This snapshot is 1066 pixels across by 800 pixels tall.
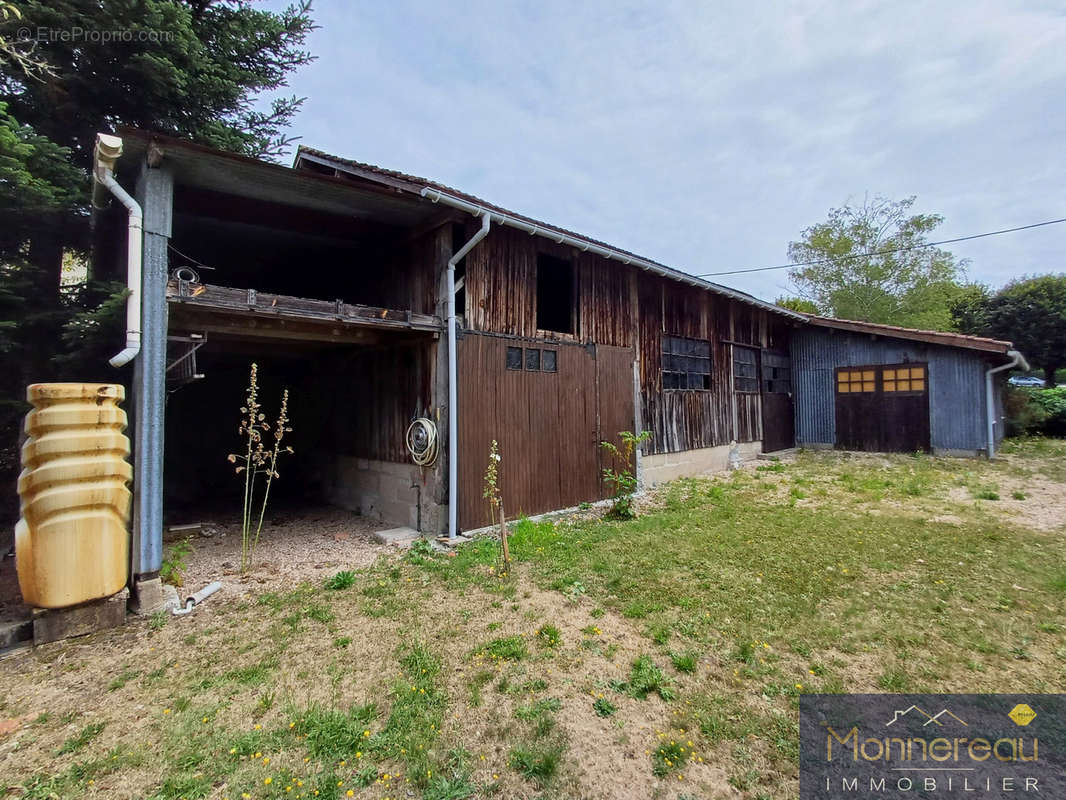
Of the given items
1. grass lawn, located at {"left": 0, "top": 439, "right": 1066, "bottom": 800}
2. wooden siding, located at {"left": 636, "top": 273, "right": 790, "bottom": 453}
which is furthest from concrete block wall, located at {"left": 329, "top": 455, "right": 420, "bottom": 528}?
wooden siding, located at {"left": 636, "top": 273, "right": 790, "bottom": 453}

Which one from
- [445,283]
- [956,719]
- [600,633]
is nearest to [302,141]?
[445,283]

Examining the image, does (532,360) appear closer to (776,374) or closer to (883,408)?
(776,374)

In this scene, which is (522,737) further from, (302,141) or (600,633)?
(302,141)

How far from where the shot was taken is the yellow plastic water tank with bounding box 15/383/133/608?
10.2ft

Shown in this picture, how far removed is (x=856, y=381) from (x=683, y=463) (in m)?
6.65

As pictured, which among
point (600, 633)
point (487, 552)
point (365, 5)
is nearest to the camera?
point (600, 633)

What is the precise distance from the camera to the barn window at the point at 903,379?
450 inches

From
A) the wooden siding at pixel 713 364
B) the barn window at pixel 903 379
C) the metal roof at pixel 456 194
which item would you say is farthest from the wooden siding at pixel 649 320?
the barn window at pixel 903 379

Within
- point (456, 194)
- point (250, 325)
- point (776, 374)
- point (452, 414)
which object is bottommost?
point (452, 414)

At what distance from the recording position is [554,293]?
27.7 feet

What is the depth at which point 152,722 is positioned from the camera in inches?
93.4

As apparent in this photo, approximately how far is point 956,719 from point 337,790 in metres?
2.95

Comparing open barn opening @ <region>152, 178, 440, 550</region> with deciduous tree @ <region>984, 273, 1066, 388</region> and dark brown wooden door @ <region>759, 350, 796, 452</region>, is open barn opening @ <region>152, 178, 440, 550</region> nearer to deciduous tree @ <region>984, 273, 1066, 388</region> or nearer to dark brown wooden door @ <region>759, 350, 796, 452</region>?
dark brown wooden door @ <region>759, 350, 796, 452</region>

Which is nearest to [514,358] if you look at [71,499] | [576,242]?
[576,242]
